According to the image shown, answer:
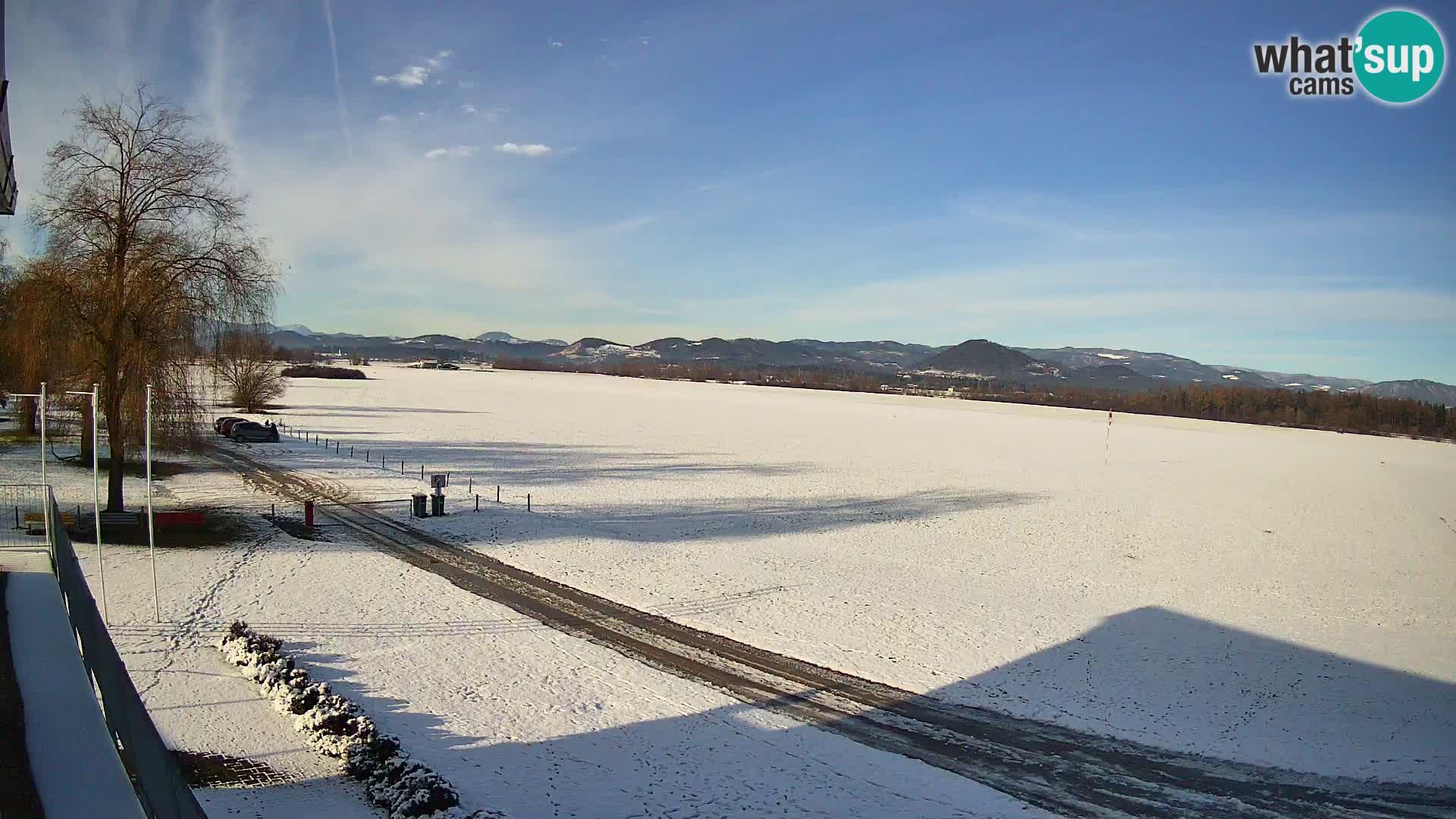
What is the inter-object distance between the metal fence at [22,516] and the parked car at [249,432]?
60.4 ft

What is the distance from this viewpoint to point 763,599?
18188 mm

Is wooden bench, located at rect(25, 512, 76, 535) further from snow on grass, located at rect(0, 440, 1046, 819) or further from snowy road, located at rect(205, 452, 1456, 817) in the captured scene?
snowy road, located at rect(205, 452, 1456, 817)

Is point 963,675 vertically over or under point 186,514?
under

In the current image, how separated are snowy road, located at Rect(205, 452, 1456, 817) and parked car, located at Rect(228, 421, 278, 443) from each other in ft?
110

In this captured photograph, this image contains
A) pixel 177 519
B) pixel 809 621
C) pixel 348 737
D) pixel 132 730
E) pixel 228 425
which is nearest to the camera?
pixel 132 730

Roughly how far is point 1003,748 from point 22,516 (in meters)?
24.9

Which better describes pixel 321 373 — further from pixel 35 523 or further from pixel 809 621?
pixel 809 621

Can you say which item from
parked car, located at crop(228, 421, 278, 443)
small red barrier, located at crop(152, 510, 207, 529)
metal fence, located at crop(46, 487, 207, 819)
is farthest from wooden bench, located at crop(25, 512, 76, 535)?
parked car, located at crop(228, 421, 278, 443)

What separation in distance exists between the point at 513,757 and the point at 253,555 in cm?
1275

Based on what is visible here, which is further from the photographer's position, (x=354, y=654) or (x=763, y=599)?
(x=763, y=599)

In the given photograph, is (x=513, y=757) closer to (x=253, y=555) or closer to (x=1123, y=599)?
(x=253, y=555)

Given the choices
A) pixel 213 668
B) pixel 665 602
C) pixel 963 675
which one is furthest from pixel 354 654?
pixel 963 675

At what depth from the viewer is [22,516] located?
21078 mm

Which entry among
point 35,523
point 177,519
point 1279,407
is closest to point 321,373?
point 177,519
